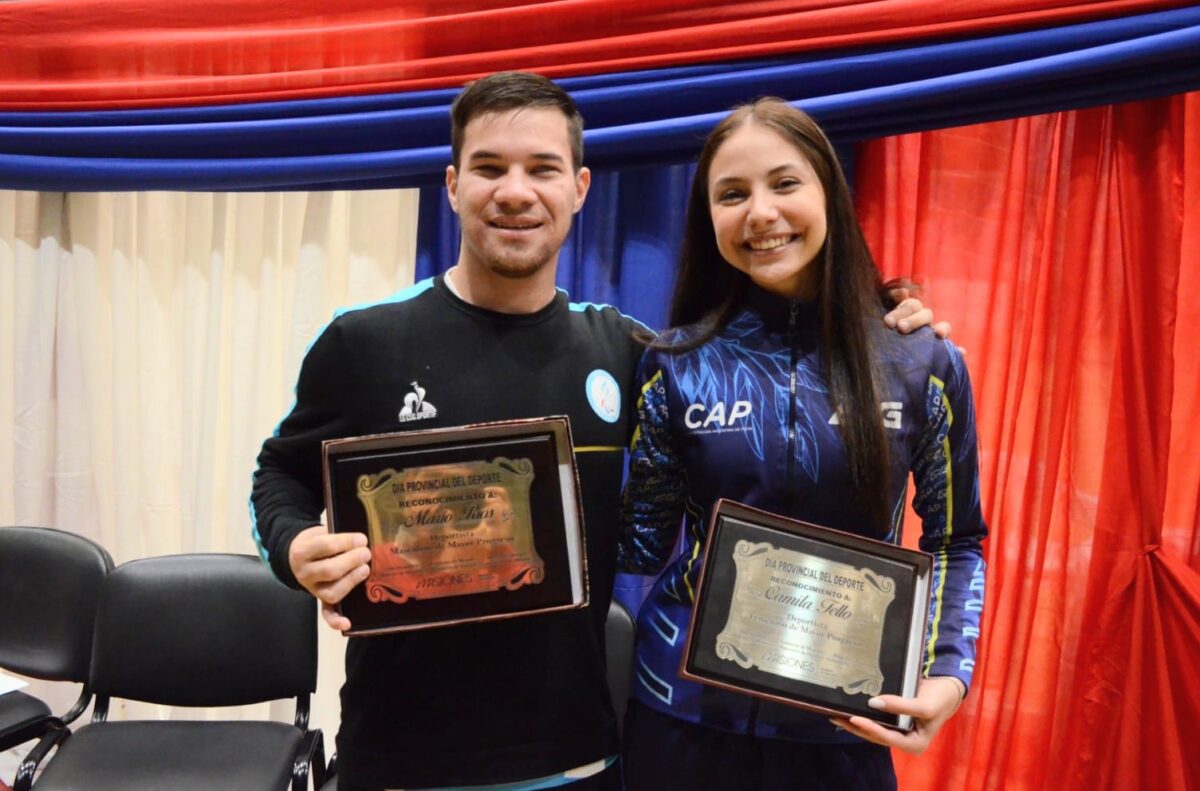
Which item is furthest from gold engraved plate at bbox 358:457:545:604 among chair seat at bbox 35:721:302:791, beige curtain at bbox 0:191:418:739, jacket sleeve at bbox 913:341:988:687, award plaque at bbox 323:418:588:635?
beige curtain at bbox 0:191:418:739

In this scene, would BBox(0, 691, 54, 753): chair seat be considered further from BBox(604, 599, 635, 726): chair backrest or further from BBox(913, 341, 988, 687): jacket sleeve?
BBox(913, 341, 988, 687): jacket sleeve

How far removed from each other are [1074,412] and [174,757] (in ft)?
8.43

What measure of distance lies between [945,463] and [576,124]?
0.92 metres

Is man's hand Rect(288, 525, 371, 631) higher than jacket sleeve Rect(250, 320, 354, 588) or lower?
lower

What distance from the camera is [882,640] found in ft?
4.42

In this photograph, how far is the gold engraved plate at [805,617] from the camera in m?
1.33

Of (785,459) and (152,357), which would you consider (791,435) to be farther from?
(152,357)

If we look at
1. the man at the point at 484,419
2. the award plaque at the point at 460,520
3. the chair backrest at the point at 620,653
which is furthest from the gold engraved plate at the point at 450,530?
the chair backrest at the point at 620,653

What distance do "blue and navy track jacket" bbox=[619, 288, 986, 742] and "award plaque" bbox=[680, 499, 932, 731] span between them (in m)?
0.11

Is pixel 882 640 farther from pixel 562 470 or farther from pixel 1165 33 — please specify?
pixel 1165 33

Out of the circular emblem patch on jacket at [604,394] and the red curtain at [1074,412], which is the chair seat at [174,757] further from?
the red curtain at [1074,412]

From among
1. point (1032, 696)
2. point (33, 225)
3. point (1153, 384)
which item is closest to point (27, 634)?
point (33, 225)

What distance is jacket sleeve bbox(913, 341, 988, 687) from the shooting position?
1.45 meters

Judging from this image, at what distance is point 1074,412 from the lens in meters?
2.22
